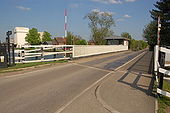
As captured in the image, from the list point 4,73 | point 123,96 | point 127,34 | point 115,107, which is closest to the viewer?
point 115,107

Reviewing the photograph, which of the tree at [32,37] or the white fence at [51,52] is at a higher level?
the tree at [32,37]

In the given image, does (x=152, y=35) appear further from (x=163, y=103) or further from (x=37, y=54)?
(x=163, y=103)

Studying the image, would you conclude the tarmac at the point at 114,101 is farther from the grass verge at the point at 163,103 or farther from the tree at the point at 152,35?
the tree at the point at 152,35

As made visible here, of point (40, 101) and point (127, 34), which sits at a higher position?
point (127, 34)

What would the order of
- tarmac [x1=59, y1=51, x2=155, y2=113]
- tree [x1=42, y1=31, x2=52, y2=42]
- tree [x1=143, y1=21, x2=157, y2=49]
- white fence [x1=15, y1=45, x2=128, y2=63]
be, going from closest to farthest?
tarmac [x1=59, y1=51, x2=155, y2=113] < white fence [x1=15, y1=45, x2=128, y2=63] < tree [x1=143, y1=21, x2=157, y2=49] < tree [x1=42, y1=31, x2=52, y2=42]

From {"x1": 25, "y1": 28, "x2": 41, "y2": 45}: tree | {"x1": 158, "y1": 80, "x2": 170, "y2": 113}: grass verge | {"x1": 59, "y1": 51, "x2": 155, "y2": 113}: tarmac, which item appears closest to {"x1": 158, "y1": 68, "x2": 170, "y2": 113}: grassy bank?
{"x1": 158, "y1": 80, "x2": 170, "y2": 113}: grass verge

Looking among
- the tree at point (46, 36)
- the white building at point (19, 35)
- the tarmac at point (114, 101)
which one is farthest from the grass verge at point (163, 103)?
the white building at point (19, 35)

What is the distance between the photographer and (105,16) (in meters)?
55.7

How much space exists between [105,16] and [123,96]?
52.2 m

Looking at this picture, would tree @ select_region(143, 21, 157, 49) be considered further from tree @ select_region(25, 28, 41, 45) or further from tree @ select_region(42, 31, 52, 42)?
tree @ select_region(42, 31, 52, 42)

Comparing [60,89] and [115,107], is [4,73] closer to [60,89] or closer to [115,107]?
[60,89]

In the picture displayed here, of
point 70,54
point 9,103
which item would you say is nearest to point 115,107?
point 9,103

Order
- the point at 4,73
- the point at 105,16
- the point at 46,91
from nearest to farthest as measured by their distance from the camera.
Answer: the point at 46,91 < the point at 4,73 < the point at 105,16

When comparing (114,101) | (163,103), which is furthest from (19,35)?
(163,103)
